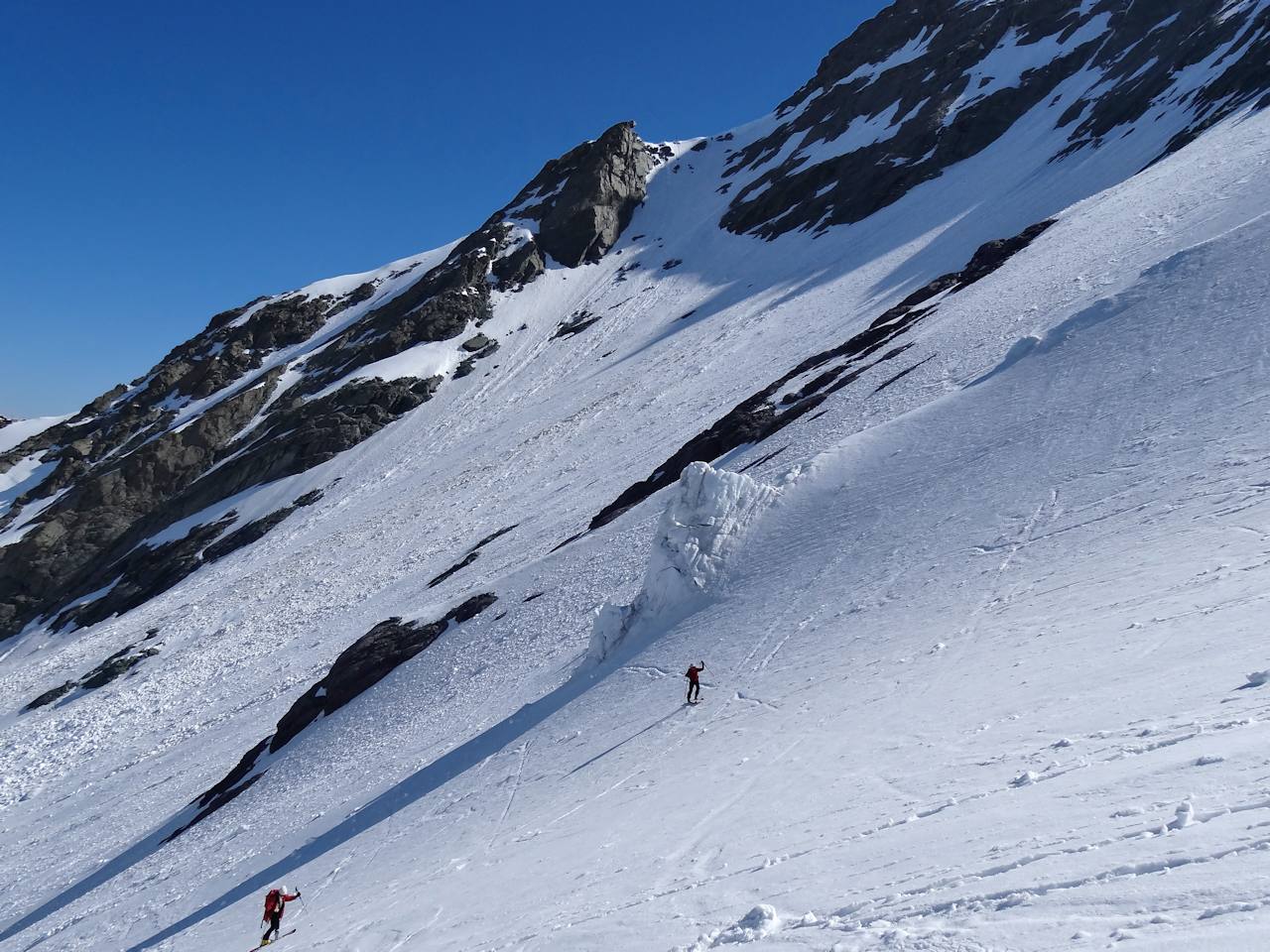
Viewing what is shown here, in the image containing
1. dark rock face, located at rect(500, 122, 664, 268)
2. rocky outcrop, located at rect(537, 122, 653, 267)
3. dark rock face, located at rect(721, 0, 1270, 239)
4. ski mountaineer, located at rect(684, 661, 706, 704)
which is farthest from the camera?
dark rock face, located at rect(500, 122, 664, 268)

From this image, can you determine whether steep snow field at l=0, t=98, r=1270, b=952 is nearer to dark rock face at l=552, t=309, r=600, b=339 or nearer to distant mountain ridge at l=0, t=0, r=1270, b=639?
distant mountain ridge at l=0, t=0, r=1270, b=639

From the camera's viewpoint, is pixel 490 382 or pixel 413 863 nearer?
pixel 413 863

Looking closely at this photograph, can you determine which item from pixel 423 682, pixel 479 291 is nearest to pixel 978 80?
pixel 479 291

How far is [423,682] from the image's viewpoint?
1014 inches

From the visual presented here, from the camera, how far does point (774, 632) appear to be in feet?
57.3

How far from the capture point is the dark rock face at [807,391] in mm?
34094

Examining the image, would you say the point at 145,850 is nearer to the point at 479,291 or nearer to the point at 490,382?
the point at 490,382

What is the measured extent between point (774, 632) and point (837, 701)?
4.41 metres

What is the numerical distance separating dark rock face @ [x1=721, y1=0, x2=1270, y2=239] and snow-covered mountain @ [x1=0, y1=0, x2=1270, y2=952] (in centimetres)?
125

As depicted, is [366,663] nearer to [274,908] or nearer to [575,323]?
[274,908]

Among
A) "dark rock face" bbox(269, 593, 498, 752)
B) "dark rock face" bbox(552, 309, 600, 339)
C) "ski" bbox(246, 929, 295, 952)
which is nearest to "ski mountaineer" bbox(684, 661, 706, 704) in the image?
"ski" bbox(246, 929, 295, 952)

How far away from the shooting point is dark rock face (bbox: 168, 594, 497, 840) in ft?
87.5

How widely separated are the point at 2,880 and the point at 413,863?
22.5 meters

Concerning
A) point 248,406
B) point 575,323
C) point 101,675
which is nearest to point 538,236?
point 575,323
